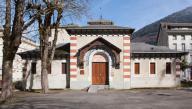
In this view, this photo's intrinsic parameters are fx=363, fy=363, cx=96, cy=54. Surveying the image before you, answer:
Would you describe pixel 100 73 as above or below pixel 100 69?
below

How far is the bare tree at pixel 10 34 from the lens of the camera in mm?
21544

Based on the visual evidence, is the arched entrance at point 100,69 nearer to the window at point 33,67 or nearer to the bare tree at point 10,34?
the window at point 33,67

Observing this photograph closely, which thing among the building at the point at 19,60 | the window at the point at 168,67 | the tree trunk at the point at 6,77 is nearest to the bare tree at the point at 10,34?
the tree trunk at the point at 6,77

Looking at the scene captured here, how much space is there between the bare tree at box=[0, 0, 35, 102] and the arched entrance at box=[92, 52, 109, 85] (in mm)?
15943

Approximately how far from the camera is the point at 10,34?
22.1 metres

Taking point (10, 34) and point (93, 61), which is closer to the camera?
point (10, 34)

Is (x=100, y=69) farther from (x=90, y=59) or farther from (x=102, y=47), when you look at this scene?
(x=102, y=47)

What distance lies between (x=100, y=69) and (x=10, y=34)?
17.0 meters

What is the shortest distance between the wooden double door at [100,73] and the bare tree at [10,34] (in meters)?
15.9

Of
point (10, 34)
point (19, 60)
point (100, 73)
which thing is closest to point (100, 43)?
point (100, 73)

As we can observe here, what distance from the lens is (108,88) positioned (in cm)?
3681

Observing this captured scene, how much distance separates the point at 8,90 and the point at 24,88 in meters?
16.4

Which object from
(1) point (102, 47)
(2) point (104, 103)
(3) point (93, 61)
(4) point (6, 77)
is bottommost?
(2) point (104, 103)

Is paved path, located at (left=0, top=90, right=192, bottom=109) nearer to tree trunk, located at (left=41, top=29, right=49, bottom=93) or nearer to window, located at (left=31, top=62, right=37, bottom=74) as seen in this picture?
tree trunk, located at (left=41, top=29, right=49, bottom=93)
